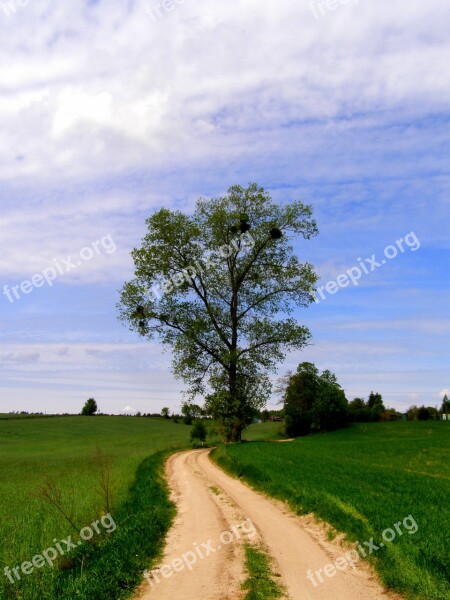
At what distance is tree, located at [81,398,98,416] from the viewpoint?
120625 millimetres

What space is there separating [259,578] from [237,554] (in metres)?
1.58


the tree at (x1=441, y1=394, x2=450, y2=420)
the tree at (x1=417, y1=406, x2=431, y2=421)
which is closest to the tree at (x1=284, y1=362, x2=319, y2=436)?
the tree at (x1=417, y1=406, x2=431, y2=421)

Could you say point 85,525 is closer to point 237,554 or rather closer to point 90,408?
point 237,554

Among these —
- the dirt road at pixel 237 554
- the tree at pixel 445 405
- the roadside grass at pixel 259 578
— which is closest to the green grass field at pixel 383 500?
the dirt road at pixel 237 554

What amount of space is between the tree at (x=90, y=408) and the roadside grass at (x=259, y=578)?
11665cm

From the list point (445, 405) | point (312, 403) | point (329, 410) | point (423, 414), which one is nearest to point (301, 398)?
point (312, 403)

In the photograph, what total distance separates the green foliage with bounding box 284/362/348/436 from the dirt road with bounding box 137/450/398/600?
5344cm

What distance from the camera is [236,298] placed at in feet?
136

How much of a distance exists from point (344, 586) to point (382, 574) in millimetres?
785

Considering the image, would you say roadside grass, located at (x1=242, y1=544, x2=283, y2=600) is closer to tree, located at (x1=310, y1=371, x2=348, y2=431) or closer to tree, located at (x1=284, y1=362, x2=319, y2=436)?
tree, located at (x1=310, y1=371, x2=348, y2=431)

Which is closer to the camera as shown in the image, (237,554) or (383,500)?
(237,554)

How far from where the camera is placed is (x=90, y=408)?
12150 centimetres

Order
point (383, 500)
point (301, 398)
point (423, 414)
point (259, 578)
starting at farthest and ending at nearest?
point (423, 414), point (301, 398), point (383, 500), point (259, 578)

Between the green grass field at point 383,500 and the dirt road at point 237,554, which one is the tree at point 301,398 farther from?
the dirt road at point 237,554
